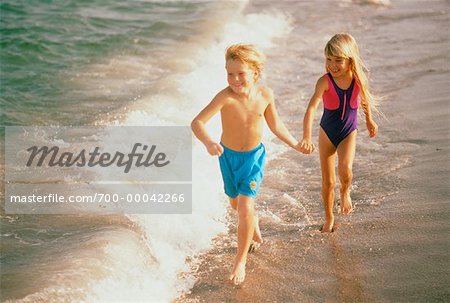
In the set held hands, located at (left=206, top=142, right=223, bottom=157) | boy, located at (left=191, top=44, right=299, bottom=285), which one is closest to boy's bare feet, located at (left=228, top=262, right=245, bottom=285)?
boy, located at (left=191, top=44, right=299, bottom=285)

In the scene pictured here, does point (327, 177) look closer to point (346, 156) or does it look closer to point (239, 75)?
point (346, 156)

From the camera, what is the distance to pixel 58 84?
34.1 feet

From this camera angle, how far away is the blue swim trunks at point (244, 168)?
15.6 feet

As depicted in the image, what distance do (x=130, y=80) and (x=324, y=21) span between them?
562 cm

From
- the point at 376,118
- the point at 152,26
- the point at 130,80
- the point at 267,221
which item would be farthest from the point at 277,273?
the point at 152,26

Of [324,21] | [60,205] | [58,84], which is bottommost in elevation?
[324,21]

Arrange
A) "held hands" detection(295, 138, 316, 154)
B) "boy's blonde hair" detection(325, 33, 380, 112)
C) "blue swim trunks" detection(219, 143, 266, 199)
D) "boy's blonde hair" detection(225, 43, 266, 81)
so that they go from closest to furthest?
1. "boy's blonde hair" detection(225, 43, 266, 81)
2. "blue swim trunks" detection(219, 143, 266, 199)
3. "held hands" detection(295, 138, 316, 154)
4. "boy's blonde hair" detection(325, 33, 380, 112)

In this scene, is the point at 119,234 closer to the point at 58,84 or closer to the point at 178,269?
the point at 178,269

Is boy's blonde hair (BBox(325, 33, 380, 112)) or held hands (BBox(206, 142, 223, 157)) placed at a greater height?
boy's blonde hair (BBox(325, 33, 380, 112))

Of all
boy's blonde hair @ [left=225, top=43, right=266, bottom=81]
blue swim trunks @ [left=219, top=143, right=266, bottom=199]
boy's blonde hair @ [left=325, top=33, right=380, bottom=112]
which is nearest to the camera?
boy's blonde hair @ [left=225, top=43, right=266, bottom=81]

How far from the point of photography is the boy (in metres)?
4.63

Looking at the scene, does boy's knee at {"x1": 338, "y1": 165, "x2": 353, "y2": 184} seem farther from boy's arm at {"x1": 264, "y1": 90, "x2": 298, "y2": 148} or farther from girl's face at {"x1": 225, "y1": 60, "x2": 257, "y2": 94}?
girl's face at {"x1": 225, "y1": 60, "x2": 257, "y2": 94}

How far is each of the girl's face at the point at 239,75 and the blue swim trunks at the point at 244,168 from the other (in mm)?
447

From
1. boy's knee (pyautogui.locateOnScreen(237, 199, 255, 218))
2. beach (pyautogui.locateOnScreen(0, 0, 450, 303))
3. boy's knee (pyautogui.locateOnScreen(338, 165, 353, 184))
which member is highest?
boy's knee (pyautogui.locateOnScreen(237, 199, 255, 218))
